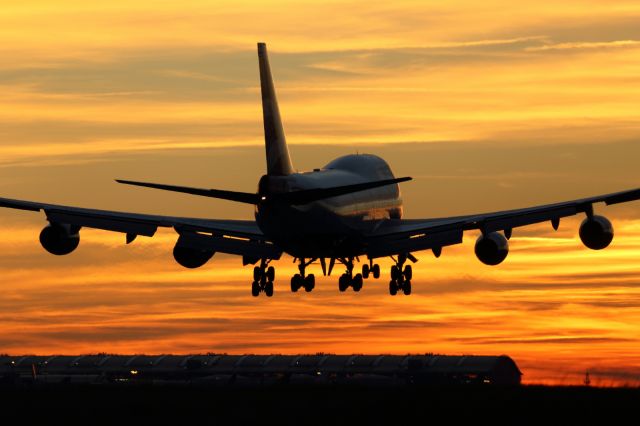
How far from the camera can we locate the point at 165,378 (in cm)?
14925

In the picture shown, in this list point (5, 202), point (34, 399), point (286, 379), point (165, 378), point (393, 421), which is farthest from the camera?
point (165, 378)

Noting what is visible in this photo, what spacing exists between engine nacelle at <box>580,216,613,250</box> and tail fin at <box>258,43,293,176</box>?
676 inches

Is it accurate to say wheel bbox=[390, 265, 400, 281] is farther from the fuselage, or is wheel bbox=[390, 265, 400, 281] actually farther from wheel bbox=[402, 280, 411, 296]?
the fuselage

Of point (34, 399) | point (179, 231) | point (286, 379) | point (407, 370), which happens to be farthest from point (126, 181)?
point (407, 370)

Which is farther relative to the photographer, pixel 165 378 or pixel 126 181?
pixel 165 378

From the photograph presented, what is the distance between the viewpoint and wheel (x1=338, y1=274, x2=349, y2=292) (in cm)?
9069

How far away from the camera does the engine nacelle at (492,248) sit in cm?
8731

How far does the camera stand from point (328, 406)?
68938 millimetres

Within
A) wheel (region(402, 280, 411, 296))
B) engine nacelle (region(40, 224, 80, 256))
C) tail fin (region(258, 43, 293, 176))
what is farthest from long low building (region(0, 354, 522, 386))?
tail fin (region(258, 43, 293, 176))

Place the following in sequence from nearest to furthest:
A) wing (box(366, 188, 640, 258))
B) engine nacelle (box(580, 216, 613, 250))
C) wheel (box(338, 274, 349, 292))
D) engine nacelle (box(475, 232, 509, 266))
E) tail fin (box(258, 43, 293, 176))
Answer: engine nacelle (box(580, 216, 613, 250)) < tail fin (box(258, 43, 293, 176)) < wing (box(366, 188, 640, 258)) < engine nacelle (box(475, 232, 509, 266)) < wheel (box(338, 274, 349, 292))

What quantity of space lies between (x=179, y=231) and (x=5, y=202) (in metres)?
11.0

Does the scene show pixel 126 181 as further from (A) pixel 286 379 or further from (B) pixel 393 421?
(A) pixel 286 379

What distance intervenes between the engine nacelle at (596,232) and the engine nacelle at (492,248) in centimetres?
497

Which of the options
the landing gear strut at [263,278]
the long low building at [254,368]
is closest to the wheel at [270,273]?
the landing gear strut at [263,278]
